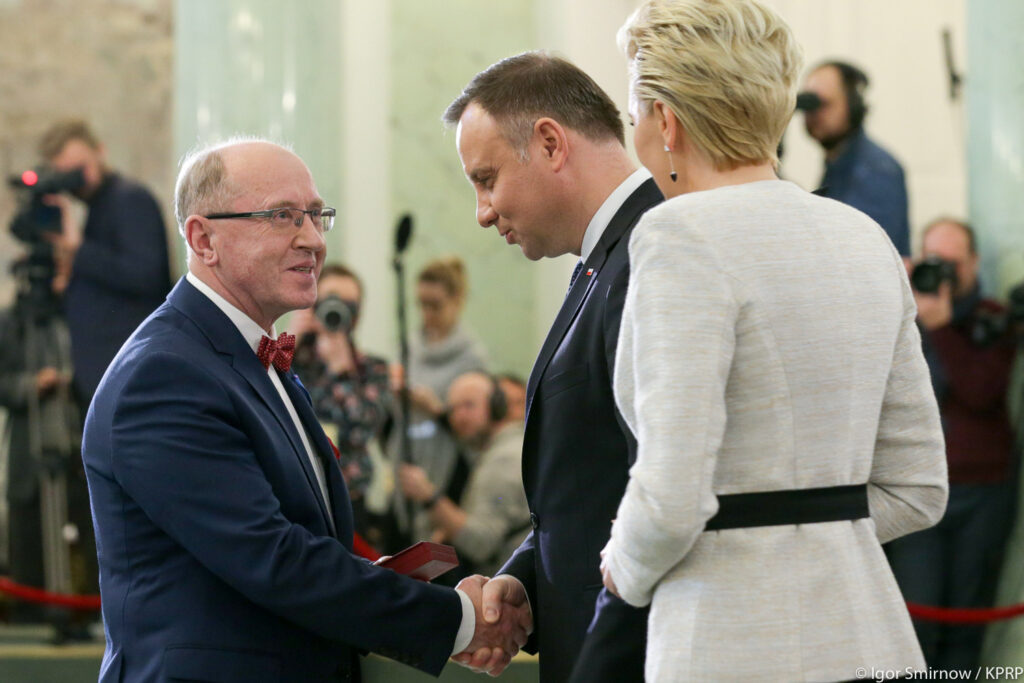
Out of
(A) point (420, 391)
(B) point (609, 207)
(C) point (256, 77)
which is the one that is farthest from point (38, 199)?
(B) point (609, 207)

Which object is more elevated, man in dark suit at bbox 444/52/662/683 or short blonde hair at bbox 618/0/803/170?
short blonde hair at bbox 618/0/803/170

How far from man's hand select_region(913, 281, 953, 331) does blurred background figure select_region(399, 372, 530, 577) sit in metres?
1.87

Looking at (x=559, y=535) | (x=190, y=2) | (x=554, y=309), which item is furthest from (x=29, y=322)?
(x=559, y=535)

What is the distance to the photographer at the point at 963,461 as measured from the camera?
16.3 ft

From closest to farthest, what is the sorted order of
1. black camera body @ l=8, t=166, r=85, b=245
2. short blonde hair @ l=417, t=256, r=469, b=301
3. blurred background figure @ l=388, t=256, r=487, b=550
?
black camera body @ l=8, t=166, r=85, b=245, blurred background figure @ l=388, t=256, r=487, b=550, short blonde hair @ l=417, t=256, r=469, b=301

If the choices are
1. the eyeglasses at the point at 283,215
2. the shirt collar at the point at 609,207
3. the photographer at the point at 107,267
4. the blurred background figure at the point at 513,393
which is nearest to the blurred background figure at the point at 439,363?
the blurred background figure at the point at 513,393

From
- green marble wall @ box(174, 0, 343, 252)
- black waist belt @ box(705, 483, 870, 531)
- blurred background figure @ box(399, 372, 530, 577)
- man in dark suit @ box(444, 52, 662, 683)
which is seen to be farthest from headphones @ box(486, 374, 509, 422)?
black waist belt @ box(705, 483, 870, 531)

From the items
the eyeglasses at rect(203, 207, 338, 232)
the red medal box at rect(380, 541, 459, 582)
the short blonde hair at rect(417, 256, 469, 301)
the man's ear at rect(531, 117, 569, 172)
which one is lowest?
the red medal box at rect(380, 541, 459, 582)

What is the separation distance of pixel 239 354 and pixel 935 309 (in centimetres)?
342

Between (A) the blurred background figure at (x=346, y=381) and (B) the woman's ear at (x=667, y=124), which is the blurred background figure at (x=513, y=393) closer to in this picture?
(A) the blurred background figure at (x=346, y=381)

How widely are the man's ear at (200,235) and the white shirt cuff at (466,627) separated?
896 millimetres

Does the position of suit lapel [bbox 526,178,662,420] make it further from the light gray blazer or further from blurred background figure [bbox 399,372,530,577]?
blurred background figure [bbox 399,372,530,577]

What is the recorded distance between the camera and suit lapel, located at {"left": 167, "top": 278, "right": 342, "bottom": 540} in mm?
2588

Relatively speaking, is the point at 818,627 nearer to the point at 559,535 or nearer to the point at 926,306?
the point at 559,535
